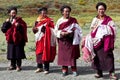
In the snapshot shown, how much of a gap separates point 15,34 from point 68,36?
1.61 metres

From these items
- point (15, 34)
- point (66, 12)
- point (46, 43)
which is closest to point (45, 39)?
point (46, 43)

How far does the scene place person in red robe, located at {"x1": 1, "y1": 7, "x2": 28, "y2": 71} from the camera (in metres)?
10.7

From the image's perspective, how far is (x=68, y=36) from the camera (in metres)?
10.0

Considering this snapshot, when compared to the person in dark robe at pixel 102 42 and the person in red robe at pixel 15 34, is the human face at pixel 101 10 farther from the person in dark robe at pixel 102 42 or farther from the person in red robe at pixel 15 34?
the person in red robe at pixel 15 34

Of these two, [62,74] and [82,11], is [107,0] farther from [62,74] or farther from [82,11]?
[62,74]

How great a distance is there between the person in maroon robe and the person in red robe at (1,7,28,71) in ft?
4.01

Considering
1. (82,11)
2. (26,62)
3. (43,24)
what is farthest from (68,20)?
(82,11)

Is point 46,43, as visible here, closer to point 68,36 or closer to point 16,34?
point 68,36

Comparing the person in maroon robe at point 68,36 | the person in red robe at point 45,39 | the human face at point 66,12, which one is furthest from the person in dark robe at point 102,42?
the person in red robe at point 45,39

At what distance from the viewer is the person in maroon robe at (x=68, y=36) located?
32.8ft

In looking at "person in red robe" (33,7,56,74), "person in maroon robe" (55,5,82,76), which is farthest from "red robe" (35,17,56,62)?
"person in maroon robe" (55,5,82,76)

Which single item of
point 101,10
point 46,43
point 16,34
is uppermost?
point 101,10

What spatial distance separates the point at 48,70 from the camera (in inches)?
422

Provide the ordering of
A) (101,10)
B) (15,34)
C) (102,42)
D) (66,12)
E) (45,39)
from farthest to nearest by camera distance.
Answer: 1. (15,34)
2. (45,39)
3. (66,12)
4. (102,42)
5. (101,10)
